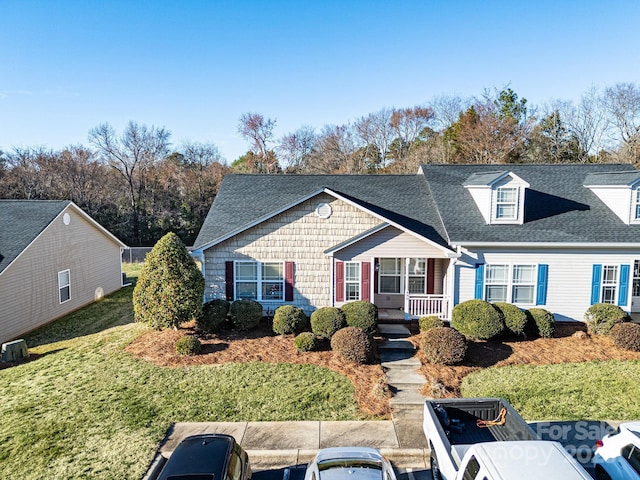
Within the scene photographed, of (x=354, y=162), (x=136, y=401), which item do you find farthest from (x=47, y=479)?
(x=354, y=162)

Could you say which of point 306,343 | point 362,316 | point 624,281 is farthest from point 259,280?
point 624,281

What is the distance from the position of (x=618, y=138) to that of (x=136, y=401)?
46.7 metres

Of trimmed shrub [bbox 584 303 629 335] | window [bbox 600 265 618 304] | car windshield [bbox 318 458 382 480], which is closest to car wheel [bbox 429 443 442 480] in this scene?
car windshield [bbox 318 458 382 480]

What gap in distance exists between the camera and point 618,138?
3916 cm

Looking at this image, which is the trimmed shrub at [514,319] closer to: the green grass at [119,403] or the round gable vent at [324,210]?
the green grass at [119,403]

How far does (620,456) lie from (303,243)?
424 inches

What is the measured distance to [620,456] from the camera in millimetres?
6262

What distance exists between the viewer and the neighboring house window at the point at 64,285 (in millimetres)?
17703

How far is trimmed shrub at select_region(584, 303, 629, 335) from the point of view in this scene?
13445mm

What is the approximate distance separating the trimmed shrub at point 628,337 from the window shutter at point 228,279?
12.9 metres

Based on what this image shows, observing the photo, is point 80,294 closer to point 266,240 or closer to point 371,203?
point 266,240

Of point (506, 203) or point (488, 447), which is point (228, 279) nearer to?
point (506, 203)

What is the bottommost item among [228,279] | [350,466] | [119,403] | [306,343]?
[119,403]

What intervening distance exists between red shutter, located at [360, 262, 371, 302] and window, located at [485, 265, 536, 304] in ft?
14.0
